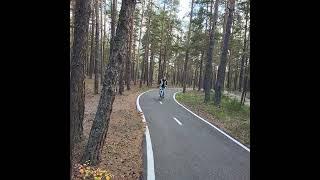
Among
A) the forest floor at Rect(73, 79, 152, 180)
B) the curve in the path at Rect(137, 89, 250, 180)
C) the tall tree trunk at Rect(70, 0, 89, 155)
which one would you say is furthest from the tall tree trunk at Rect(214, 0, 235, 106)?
the tall tree trunk at Rect(70, 0, 89, 155)

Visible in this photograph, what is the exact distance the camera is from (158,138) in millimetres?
14180

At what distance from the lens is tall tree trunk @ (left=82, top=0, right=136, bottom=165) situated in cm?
901

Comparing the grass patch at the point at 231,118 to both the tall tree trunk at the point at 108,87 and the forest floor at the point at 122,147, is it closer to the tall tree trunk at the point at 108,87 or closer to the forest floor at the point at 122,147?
the forest floor at the point at 122,147

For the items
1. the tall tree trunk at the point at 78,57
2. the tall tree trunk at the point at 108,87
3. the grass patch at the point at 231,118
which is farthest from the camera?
the grass patch at the point at 231,118

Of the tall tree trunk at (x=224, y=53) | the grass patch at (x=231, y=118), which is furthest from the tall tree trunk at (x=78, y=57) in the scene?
the tall tree trunk at (x=224, y=53)

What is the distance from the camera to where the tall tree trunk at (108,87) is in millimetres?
9008

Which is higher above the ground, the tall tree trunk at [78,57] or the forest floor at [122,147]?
the tall tree trunk at [78,57]

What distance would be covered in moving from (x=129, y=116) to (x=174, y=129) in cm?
341

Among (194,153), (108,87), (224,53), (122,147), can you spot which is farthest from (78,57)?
(224,53)

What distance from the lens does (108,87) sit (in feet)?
30.2

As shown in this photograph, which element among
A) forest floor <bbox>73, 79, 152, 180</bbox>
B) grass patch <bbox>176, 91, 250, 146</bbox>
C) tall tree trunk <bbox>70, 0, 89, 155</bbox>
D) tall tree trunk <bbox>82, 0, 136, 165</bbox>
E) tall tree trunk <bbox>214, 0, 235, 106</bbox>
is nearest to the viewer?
tall tree trunk <bbox>82, 0, 136, 165</bbox>

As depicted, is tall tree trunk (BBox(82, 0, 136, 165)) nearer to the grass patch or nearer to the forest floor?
the forest floor
